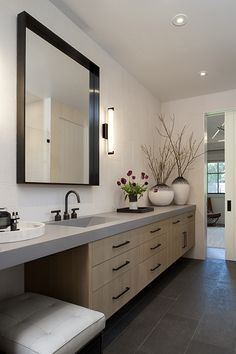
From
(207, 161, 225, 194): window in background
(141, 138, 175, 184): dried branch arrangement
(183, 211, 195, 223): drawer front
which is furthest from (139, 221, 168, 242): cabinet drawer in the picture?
(207, 161, 225, 194): window in background

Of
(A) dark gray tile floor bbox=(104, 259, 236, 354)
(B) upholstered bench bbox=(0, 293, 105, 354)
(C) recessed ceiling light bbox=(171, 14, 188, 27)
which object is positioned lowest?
(A) dark gray tile floor bbox=(104, 259, 236, 354)

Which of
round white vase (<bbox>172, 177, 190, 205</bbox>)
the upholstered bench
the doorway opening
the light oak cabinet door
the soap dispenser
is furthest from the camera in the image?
the doorway opening

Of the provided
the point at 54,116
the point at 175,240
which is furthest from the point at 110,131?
the point at 175,240

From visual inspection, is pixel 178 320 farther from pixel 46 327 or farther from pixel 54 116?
pixel 54 116

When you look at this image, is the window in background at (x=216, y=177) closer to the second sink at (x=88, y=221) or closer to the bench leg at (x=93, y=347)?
the second sink at (x=88, y=221)

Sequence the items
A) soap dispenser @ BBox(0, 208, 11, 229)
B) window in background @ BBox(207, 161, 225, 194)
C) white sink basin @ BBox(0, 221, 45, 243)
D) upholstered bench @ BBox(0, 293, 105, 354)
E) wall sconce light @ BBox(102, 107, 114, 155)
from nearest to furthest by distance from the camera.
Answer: upholstered bench @ BBox(0, 293, 105, 354) → white sink basin @ BBox(0, 221, 45, 243) → soap dispenser @ BBox(0, 208, 11, 229) → wall sconce light @ BBox(102, 107, 114, 155) → window in background @ BBox(207, 161, 225, 194)

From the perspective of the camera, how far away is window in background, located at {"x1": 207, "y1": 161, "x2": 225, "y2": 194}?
8.55 meters

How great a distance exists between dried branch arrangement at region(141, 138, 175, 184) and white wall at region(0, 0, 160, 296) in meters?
0.35

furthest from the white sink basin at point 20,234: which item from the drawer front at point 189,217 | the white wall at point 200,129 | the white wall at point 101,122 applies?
the white wall at point 200,129

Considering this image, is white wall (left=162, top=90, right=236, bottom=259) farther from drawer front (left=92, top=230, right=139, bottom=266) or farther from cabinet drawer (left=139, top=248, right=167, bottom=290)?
drawer front (left=92, top=230, right=139, bottom=266)

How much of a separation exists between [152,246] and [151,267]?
20 centimetres

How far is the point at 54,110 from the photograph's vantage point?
2.09 meters

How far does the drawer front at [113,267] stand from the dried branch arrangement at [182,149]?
2.39 m

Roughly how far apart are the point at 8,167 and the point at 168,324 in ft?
5.83
